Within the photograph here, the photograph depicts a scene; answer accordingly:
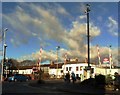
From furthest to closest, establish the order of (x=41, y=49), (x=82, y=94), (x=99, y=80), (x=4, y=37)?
(x=41, y=49)
(x=4, y=37)
(x=99, y=80)
(x=82, y=94)

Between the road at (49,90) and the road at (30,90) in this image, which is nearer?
the road at (30,90)

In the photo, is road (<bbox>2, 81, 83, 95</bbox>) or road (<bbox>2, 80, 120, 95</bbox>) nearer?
road (<bbox>2, 81, 83, 95</bbox>)

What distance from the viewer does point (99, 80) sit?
32250 millimetres

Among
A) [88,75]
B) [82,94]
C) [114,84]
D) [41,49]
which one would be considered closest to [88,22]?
[88,75]

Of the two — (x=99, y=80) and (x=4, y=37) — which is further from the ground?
(x=4, y=37)

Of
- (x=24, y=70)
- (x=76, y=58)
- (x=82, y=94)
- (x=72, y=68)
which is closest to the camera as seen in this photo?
(x=82, y=94)

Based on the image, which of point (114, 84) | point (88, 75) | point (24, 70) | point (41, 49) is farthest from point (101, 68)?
point (114, 84)

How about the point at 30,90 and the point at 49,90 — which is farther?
the point at 49,90

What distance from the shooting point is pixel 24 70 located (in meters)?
138

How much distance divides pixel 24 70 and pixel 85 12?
10389cm

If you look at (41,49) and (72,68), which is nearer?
(41,49)

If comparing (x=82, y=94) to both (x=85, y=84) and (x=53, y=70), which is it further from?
(x=53, y=70)

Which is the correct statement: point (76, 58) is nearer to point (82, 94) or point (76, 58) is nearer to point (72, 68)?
point (72, 68)

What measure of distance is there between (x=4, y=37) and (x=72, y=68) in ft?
157
